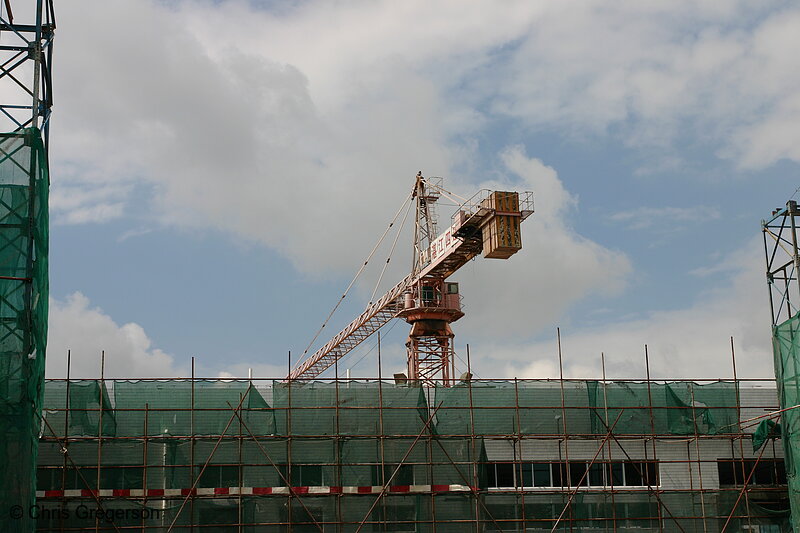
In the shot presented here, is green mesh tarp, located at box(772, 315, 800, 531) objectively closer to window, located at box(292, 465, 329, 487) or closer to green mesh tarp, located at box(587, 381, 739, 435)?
green mesh tarp, located at box(587, 381, 739, 435)

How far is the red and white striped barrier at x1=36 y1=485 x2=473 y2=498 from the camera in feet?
95.7

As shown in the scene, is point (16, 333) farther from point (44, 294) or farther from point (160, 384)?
point (160, 384)

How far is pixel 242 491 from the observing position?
29969 millimetres

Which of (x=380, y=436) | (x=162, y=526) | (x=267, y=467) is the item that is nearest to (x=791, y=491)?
(x=380, y=436)

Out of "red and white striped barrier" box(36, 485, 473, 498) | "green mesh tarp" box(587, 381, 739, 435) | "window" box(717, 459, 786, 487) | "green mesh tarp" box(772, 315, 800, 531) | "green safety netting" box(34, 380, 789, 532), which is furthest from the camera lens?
"window" box(717, 459, 786, 487)

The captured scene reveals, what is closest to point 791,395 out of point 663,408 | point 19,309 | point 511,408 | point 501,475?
point 663,408

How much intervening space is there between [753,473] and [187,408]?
17.6 meters

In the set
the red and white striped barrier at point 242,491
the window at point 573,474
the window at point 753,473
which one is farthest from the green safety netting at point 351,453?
the window at point 753,473

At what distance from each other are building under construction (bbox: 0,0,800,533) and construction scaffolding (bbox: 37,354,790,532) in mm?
44

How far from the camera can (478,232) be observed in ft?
173

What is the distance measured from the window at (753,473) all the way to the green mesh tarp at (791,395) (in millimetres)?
2098

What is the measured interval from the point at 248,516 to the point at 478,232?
84.8ft

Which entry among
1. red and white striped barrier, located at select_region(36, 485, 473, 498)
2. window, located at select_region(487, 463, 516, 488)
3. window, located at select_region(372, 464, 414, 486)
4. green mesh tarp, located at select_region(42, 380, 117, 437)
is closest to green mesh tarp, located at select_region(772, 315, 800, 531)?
window, located at select_region(487, 463, 516, 488)

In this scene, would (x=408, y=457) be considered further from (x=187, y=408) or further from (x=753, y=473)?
(x=753, y=473)
